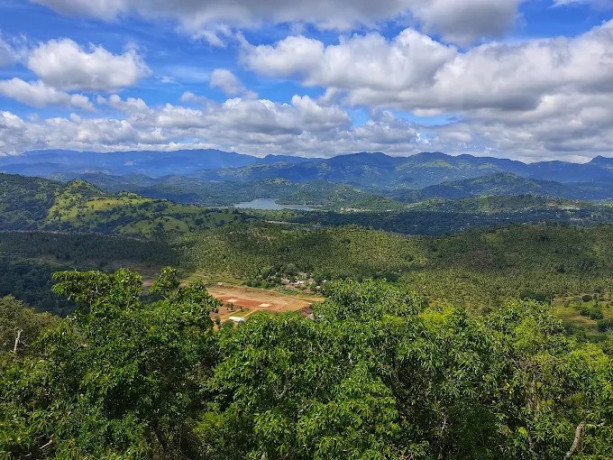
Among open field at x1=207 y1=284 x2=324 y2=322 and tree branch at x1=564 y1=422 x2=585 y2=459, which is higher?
tree branch at x1=564 y1=422 x2=585 y2=459

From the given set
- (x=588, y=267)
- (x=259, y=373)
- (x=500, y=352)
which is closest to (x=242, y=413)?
(x=259, y=373)

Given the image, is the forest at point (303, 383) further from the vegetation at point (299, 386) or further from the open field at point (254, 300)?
the open field at point (254, 300)

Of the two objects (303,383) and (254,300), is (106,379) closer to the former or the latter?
(303,383)

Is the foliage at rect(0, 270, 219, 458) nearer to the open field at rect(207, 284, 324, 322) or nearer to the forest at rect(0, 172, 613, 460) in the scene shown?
the forest at rect(0, 172, 613, 460)

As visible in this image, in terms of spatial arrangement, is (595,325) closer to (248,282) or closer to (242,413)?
(248,282)

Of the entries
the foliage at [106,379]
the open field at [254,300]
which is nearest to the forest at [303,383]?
the foliage at [106,379]

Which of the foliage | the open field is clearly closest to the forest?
the foliage

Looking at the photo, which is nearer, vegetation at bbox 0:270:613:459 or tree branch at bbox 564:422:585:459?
vegetation at bbox 0:270:613:459

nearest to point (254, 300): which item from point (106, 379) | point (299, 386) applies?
point (299, 386)

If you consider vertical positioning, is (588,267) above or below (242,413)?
below
